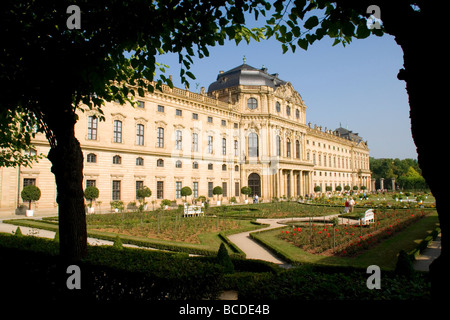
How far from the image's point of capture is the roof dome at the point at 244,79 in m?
40.9

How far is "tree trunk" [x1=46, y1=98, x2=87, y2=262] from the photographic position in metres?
4.91

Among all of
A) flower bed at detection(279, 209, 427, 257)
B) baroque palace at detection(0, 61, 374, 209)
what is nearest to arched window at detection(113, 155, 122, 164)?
baroque palace at detection(0, 61, 374, 209)

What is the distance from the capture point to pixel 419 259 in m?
9.27

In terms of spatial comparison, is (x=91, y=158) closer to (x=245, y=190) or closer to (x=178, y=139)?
(x=178, y=139)

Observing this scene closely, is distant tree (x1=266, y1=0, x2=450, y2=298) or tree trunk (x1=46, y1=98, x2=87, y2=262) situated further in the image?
tree trunk (x1=46, y1=98, x2=87, y2=262)

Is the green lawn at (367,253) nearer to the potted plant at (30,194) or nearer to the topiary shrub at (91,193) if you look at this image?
the topiary shrub at (91,193)

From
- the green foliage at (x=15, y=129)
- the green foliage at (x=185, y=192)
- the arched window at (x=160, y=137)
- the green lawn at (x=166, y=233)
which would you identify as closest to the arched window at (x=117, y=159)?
the arched window at (x=160, y=137)

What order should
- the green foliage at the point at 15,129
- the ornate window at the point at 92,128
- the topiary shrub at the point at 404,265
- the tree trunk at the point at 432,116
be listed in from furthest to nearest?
the ornate window at the point at 92,128 < the green foliage at the point at 15,129 < the topiary shrub at the point at 404,265 < the tree trunk at the point at 432,116

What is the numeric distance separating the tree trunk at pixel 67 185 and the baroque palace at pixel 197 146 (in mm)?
20172

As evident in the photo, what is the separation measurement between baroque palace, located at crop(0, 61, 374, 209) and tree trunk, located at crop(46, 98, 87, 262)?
20172 millimetres

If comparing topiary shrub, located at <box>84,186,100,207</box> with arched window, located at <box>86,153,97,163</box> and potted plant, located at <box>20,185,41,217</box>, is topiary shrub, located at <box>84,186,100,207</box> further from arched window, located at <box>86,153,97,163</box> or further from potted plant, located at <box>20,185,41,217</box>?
potted plant, located at <box>20,185,41,217</box>

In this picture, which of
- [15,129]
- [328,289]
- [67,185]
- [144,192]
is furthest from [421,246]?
[144,192]
